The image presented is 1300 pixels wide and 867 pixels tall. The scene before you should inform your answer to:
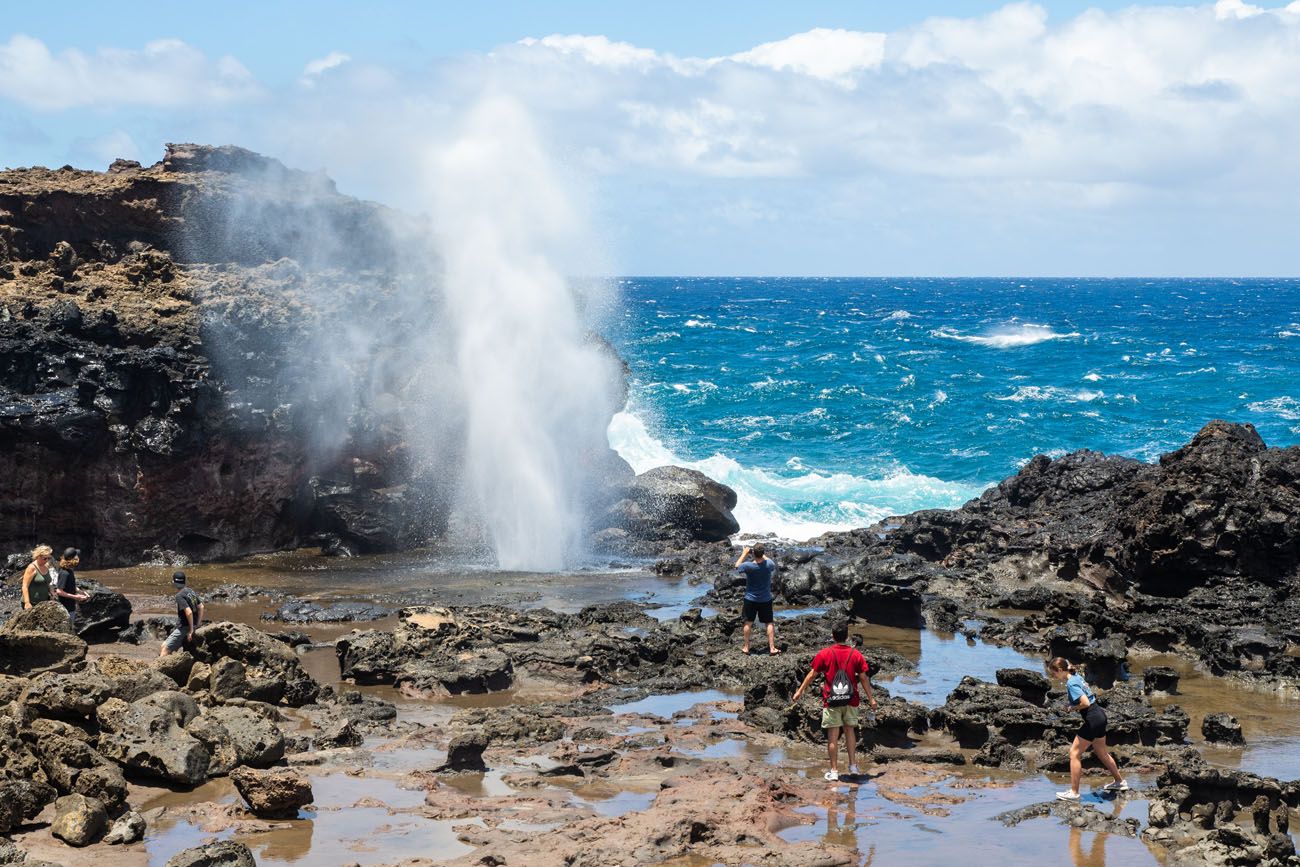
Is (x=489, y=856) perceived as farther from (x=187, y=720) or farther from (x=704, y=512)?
(x=704, y=512)

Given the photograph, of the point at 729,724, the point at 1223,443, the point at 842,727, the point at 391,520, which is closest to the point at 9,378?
the point at 391,520

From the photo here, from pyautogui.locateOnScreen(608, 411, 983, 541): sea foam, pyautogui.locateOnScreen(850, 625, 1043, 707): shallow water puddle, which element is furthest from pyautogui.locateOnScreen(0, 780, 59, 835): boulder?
pyautogui.locateOnScreen(608, 411, 983, 541): sea foam

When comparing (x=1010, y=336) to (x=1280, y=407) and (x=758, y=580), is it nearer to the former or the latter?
(x=1280, y=407)

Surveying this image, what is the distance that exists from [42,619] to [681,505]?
634 inches

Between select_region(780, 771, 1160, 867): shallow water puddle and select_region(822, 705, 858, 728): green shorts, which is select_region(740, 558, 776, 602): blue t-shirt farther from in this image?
select_region(780, 771, 1160, 867): shallow water puddle

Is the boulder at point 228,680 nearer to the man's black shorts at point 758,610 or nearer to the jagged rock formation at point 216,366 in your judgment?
the man's black shorts at point 758,610

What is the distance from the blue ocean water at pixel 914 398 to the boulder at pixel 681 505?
299cm

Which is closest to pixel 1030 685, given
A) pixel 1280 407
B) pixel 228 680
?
pixel 228 680

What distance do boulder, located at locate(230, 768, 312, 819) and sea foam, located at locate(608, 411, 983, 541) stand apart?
18811 mm

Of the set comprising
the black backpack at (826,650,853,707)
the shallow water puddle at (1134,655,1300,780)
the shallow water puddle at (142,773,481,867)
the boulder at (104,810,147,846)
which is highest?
the black backpack at (826,650,853,707)

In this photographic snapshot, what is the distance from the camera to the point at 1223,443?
22.4m

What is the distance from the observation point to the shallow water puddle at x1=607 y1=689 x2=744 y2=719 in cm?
1396

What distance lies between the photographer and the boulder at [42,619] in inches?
501

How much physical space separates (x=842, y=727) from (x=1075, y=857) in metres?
2.91
